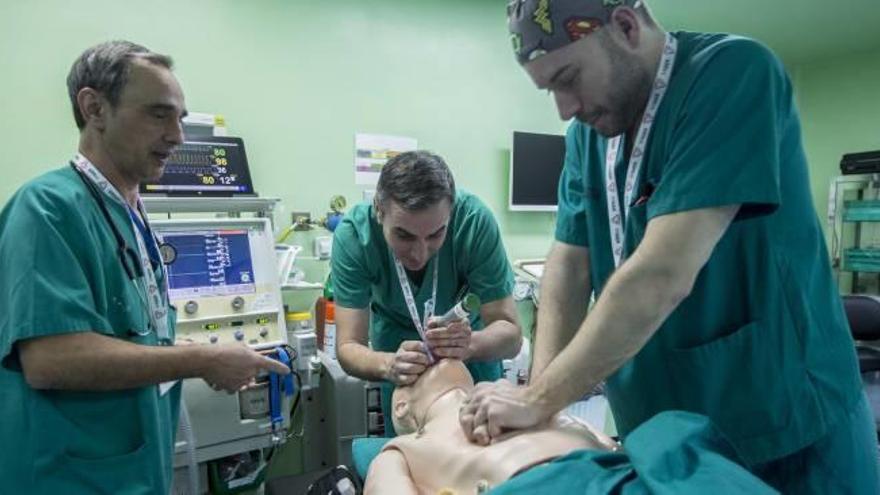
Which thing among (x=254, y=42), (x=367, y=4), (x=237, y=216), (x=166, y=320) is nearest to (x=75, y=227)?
(x=166, y=320)

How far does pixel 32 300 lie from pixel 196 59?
1886mm

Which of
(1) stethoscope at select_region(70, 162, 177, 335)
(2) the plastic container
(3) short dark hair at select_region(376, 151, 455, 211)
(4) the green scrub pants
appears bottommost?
(2) the plastic container

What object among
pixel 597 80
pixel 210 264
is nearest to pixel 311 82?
pixel 210 264

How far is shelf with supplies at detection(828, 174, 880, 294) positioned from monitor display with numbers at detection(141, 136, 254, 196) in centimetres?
425

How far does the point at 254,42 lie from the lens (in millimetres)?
2729

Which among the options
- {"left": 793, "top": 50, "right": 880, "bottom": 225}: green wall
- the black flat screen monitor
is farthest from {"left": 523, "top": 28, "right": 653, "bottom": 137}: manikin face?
{"left": 793, "top": 50, "right": 880, "bottom": 225}: green wall

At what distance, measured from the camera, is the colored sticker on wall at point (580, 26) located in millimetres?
855

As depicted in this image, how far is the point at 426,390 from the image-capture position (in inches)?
53.7

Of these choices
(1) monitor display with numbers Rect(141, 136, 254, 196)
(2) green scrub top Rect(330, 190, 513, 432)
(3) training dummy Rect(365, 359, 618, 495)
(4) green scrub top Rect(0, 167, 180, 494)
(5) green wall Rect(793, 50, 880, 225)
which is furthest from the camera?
(5) green wall Rect(793, 50, 880, 225)

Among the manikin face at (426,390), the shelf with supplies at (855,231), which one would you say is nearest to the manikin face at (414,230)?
the manikin face at (426,390)

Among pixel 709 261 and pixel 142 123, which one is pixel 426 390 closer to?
pixel 709 261

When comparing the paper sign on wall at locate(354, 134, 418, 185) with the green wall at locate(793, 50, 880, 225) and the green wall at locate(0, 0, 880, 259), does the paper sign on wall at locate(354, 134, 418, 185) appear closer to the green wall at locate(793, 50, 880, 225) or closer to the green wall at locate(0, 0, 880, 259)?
the green wall at locate(0, 0, 880, 259)

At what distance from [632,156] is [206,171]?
183 centimetres

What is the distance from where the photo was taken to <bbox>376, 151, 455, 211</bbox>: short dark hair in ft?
4.57
